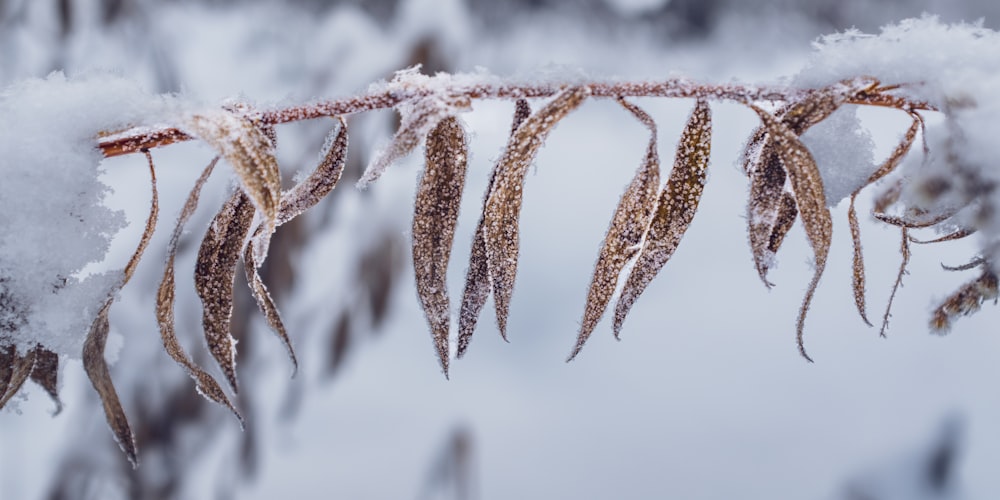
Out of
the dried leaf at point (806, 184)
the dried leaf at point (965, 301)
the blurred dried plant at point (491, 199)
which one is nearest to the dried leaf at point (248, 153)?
the blurred dried plant at point (491, 199)

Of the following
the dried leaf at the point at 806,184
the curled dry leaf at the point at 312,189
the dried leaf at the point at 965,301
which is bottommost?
the dried leaf at the point at 965,301

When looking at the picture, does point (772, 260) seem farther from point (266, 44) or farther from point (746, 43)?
point (746, 43)

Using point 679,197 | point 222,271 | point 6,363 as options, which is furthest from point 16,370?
point 679,197

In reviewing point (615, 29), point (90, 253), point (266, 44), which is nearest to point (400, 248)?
point (266, 44)

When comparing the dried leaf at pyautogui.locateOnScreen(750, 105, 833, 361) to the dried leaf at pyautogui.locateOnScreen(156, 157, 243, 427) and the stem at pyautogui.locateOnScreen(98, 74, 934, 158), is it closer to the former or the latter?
the stem at pyautogui.locateOnScreen(98, 74, 934, 158)

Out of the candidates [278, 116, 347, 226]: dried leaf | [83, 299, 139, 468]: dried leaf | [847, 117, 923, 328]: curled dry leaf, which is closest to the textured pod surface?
[847, 117, 923, 328]: curled dry leaf

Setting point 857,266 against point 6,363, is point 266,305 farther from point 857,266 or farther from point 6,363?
point 857,266

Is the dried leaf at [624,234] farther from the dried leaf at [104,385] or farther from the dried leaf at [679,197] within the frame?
the dried leaf at [104,385]
